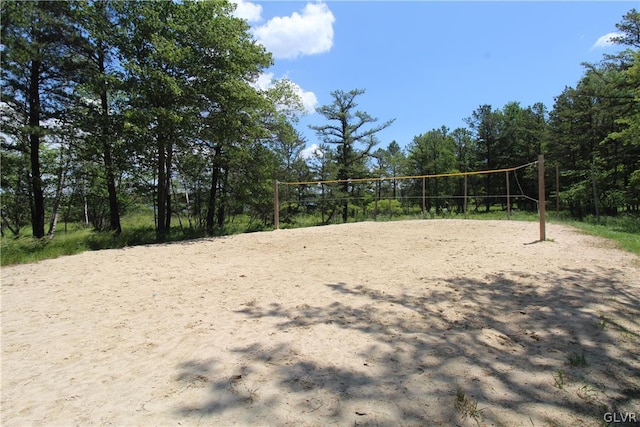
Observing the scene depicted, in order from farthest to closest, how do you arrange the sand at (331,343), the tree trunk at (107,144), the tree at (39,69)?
1. the tree trunk at (107,144)
2. the tree at (39,69)
3. the sand at (331,343)

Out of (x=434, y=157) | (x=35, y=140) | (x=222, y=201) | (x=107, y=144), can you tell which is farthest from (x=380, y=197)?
(x=434, y=157)

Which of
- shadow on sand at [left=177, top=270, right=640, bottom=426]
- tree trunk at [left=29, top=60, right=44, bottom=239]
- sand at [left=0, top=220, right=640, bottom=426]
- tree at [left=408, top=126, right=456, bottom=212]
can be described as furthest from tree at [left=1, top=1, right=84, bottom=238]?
tree at [left=408, top=126, right=456, bottom=212]

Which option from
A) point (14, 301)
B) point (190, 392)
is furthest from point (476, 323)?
point (14, 301)

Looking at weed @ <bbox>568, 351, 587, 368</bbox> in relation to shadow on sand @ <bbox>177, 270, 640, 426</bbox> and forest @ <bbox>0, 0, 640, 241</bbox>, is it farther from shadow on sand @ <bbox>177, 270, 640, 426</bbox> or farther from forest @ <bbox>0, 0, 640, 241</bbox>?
forest @ <bbox>0, 0, 640, 241</bbox>

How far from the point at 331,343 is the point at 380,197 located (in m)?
14.0

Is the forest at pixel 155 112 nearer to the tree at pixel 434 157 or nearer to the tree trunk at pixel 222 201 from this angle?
the tree trunk at pixel 222 201

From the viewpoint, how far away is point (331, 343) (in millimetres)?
2908

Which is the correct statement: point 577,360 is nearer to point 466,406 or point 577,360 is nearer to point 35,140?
point 466,406

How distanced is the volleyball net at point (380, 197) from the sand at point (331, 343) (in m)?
6.74

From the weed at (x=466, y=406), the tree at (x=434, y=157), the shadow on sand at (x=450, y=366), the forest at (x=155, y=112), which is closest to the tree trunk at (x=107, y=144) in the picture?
the forest at (x=155, y=112)

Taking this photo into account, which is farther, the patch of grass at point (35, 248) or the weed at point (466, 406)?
the patch of grass at point (35, 248)

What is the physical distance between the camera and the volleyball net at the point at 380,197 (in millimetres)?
13875

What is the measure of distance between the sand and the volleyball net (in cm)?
674

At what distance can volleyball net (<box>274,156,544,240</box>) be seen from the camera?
13875 millimetres
